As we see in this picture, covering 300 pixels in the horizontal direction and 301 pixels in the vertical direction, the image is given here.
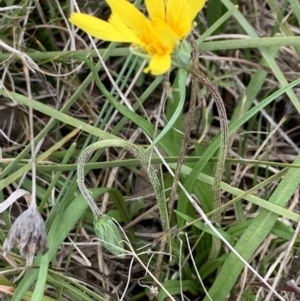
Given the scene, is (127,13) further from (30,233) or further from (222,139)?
(30,233)

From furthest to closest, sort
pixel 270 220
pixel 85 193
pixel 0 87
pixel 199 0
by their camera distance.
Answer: pixel 0 87 < pixel 270 220 < pixel 85 193 < pixel 199 0

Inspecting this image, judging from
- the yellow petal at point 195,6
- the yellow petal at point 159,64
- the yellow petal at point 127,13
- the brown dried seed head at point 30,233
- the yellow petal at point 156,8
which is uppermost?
the yellow petal at point 195,6

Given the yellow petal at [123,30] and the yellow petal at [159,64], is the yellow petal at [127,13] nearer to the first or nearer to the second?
the yellow petal at [123,30]

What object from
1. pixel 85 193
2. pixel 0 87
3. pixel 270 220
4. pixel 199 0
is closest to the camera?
pixel 199 0

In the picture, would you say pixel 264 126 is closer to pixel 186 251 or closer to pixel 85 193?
pixel 186 251

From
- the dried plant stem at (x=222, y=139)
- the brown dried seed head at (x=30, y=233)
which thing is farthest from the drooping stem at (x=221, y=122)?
the brown dried seed head at (x=30, y=233)

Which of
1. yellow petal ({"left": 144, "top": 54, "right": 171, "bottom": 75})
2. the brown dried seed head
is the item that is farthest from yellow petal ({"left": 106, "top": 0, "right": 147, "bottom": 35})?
the brown dried seed head

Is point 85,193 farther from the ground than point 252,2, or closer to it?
closer to it

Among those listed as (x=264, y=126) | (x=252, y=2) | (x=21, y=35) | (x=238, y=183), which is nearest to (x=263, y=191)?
(x=238, y=183)
